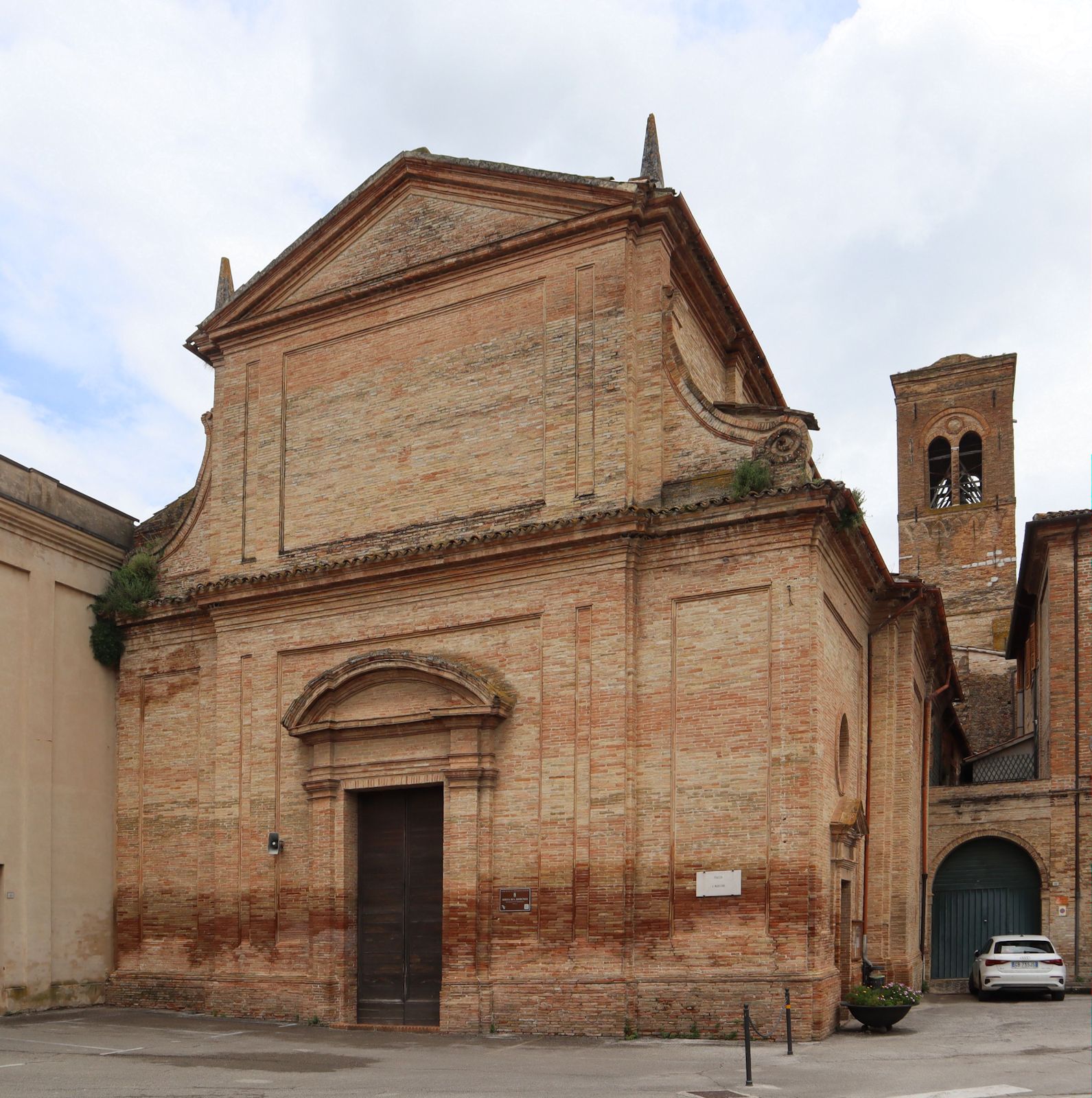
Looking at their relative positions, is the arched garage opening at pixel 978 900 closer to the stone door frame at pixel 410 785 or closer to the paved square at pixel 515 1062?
the paved square at pixel 515 1062

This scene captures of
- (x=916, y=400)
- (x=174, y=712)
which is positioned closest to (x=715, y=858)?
(x=174, y=712)

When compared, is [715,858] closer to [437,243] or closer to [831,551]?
[831,551]

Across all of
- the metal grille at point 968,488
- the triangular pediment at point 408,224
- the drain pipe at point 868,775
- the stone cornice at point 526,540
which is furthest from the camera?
the metal grille at point 968,488

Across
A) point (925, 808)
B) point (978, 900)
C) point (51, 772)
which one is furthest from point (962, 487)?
point (51, 772)

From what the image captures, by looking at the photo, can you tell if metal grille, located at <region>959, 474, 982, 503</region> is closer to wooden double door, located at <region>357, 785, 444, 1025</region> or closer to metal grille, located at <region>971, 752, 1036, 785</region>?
metal grille, located at <region>971, 752, 1036, 785</region>

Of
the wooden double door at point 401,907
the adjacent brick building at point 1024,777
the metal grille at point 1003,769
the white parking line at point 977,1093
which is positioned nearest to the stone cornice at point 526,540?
the wooden double door at point 401,907

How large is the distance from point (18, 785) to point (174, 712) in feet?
8.12

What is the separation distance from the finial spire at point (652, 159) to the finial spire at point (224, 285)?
24.1 feet

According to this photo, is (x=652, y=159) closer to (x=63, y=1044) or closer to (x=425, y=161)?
(x=425, y=161)

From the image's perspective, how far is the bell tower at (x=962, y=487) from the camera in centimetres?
4375

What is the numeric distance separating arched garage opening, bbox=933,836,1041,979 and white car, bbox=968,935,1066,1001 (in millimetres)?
4060

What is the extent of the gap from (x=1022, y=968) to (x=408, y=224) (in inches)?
595

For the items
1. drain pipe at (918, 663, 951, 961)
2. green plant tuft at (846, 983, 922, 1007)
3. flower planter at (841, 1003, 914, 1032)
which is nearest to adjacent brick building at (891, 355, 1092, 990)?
drain pipe at (918, 663, 951, 961)

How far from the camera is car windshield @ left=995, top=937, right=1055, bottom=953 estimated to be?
20344 mm
